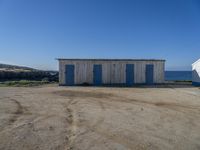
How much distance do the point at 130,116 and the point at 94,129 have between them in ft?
7.35

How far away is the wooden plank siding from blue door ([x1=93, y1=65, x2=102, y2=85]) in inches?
11.9

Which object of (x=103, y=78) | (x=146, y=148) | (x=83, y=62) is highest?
(x=83, y=62)

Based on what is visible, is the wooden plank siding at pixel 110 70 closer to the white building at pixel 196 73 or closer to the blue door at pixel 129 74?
the blue door at pixel 129 74

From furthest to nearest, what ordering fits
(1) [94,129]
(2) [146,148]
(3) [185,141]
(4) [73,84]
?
1. (4) [73,84]
2. (1) [94,129]
3. (3) [185,141]
4. (2) [146,148]

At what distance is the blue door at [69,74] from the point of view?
71.7ft

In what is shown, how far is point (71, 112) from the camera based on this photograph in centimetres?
851

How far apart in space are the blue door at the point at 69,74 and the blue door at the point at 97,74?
2.19m

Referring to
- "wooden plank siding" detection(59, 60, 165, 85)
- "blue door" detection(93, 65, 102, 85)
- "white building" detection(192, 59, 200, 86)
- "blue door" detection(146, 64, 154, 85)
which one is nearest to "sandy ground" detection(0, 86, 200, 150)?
"wooden plank siding" detection(59, 60, 165, 85)

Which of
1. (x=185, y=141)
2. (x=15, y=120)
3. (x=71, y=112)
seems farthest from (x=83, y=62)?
(x=185, y=141)

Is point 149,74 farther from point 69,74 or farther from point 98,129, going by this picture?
point 98,129

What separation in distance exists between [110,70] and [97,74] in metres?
1.38

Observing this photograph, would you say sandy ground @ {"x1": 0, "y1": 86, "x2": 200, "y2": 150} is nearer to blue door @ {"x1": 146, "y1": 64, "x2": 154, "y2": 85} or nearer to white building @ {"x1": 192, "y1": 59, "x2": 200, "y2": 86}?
blue door @ {"x1": 146, "y1": 64, "x2": 154, "y2": 85}

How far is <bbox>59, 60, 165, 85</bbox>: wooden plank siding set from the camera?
72.2 ft

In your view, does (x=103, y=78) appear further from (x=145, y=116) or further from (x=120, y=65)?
(x=145, y=116)
